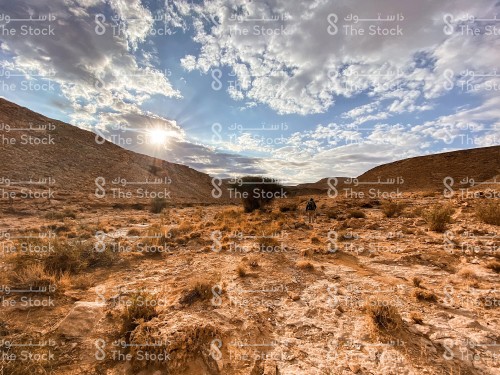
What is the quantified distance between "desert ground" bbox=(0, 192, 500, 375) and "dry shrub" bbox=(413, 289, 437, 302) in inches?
0.7

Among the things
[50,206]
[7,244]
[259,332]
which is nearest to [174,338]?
[259,332]

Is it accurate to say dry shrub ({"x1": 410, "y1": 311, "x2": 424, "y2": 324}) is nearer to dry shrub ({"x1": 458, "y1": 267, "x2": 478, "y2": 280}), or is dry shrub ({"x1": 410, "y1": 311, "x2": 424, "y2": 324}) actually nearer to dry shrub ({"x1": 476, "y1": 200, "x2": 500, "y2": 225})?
dry shrub ({"x1": 458, "y1": 267, "x2": 478, "y2": 280})

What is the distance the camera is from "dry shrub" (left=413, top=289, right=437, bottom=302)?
15.4 feet

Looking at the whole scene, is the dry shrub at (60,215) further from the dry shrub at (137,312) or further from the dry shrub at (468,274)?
the dry shrub at (468,274)

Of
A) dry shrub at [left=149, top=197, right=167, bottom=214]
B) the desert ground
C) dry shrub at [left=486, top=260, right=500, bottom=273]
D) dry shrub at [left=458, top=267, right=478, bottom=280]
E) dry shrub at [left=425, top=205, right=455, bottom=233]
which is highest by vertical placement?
dry shrub at [left=149, top=197, right=167, bottom=214]

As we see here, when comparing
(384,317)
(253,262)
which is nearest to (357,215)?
(253,262)

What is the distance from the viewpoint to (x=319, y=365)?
329 cm

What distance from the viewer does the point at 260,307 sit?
15.8ft

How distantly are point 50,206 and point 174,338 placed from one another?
21243mm

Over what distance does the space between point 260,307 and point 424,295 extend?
322cm

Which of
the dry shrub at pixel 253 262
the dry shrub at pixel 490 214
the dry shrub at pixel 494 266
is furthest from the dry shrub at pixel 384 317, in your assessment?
the dry shrub at pixel 490 214

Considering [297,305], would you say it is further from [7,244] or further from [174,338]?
[7,244]

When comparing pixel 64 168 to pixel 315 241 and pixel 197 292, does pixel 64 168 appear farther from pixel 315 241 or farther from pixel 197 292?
pixel 197 292

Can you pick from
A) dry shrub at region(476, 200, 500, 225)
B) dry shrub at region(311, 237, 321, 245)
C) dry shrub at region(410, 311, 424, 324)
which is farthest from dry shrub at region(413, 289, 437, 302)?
dry shrub at region(476, 200, 500, 225)
